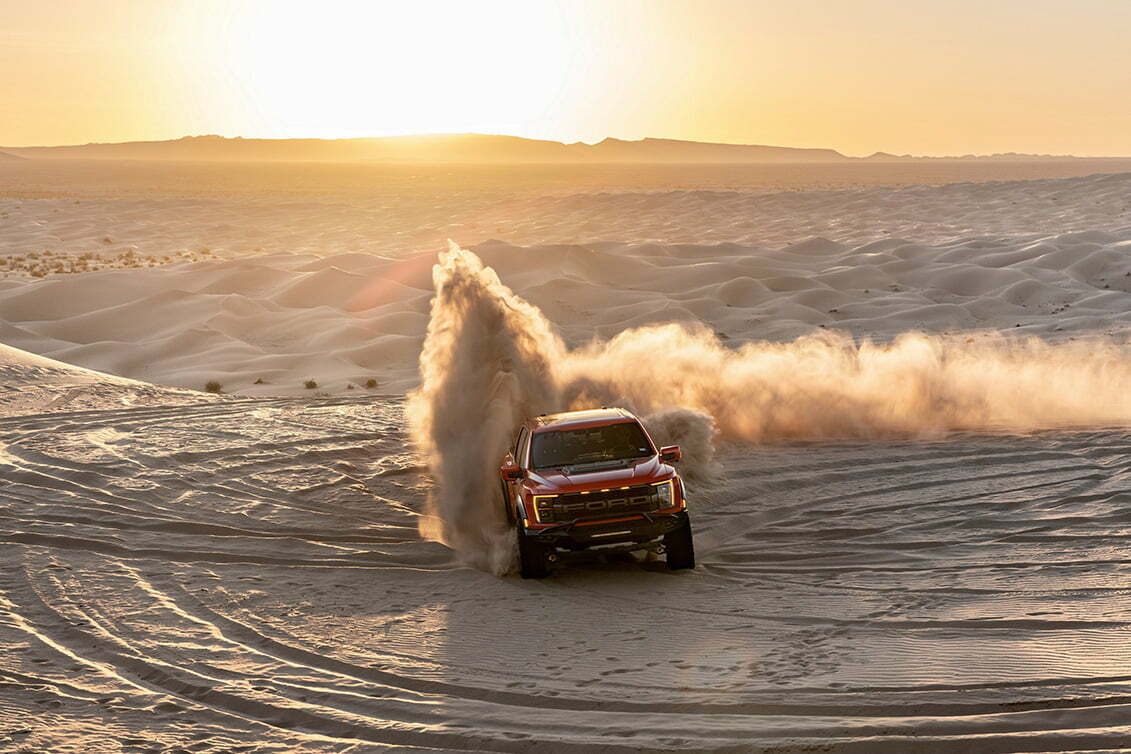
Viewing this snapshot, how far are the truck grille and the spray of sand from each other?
1308 mm

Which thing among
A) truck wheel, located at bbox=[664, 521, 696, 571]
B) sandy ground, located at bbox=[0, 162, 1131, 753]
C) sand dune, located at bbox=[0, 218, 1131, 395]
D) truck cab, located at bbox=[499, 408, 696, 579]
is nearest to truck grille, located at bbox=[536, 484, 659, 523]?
truck cab, located at bbox=[499, 408, 696, 579]

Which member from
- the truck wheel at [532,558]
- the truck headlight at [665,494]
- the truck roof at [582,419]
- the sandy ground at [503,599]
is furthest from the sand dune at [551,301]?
the truck headlight at [665,494]

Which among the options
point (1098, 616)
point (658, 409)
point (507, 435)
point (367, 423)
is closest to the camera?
point (1098, 616)

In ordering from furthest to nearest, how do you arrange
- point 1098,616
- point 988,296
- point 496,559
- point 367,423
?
point 988,296 → point 367,423 → point 496,559 → point 1098,616

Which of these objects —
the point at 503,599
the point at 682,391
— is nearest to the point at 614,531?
the point at 503,599

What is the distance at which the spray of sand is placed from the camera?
59.4ft

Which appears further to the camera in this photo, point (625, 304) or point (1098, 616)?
point (625, 304)

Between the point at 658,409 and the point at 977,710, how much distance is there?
12.5 m

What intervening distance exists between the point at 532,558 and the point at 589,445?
1650 mm

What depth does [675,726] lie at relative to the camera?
9.49 metres

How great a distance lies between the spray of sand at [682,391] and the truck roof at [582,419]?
4.66 feet

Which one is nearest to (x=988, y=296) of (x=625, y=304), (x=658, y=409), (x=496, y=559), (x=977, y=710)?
(x=625, y=304)

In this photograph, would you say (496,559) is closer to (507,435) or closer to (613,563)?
(613,563)

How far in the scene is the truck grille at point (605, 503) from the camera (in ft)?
45.8
